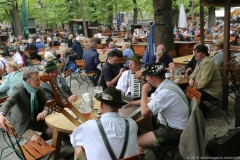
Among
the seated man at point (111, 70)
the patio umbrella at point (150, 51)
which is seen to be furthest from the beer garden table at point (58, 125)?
the patio umbrella at point (150, 51)

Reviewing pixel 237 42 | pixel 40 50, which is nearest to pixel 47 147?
pixel 40 50

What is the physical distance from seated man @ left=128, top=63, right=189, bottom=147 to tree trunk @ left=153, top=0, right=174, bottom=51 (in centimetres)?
503

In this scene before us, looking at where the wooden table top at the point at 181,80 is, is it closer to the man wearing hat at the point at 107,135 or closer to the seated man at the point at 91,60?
the man wearing hat at the point at 107,135

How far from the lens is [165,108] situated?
342 cm

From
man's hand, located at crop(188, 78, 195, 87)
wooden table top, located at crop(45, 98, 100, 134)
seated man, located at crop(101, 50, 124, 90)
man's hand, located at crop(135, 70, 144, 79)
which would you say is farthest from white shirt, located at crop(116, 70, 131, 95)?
man's hand, located at crop(188, 78, 195, 87)

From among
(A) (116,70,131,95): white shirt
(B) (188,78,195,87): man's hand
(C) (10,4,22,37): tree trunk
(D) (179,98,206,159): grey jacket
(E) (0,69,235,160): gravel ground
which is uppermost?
(C) (10,4,22,37): tree trunk

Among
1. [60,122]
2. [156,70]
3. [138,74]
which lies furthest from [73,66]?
[156,70]

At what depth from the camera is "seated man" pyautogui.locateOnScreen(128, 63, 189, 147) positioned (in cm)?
338

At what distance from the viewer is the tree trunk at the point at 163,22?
8133 mm

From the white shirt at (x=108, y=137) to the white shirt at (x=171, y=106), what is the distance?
0.84 m

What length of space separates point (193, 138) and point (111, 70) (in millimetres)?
3067

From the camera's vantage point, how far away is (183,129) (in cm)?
342

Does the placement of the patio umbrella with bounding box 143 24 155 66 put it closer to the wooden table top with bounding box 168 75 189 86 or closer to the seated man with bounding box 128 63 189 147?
the wooden table top with bounding box 168 75 189 86

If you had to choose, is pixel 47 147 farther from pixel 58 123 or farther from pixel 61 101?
pixel 61 101
